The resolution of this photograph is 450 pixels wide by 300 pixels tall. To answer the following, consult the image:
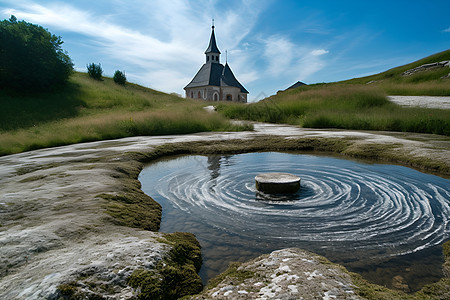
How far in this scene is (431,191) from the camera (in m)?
4.43

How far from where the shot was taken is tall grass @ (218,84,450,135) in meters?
11.4

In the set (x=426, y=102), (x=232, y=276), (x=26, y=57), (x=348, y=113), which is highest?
(x=26, y=57)

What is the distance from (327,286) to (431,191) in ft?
12.4

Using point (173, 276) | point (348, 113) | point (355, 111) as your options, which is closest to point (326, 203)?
point (173, 276)

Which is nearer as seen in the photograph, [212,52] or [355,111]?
[355,111]

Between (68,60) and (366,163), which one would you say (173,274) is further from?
(68,60)

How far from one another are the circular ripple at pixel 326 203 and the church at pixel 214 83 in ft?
130

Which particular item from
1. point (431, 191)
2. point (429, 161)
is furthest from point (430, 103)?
point (431, 191)

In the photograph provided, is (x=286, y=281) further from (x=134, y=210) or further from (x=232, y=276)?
(x=134, y=210)

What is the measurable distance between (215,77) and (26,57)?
28.1 meters

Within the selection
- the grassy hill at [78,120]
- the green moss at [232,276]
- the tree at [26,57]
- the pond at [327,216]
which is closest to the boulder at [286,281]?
the green moss at [232,276]

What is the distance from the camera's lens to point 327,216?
3.60 metres

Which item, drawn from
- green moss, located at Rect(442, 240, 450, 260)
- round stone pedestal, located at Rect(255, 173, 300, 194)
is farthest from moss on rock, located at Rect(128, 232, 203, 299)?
green moss, located at Rect(442, 240, 450, 260)

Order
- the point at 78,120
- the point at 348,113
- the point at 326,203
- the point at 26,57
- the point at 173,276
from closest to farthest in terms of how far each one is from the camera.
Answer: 1. the point at 173,276
2. the point at 326,203
3. the point at 348,113
4. the point at 78,120
5. the point at 26,57
